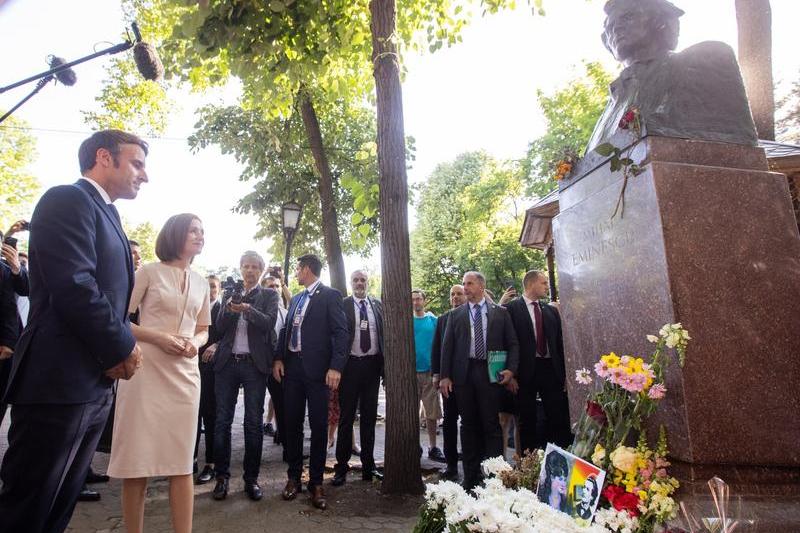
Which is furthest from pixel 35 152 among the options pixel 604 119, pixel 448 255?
pixel 604 119

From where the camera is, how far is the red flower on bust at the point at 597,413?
2393mm

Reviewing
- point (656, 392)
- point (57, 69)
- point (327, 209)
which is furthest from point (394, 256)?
point (327, 209)

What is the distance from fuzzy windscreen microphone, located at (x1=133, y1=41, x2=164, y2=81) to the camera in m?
6.16

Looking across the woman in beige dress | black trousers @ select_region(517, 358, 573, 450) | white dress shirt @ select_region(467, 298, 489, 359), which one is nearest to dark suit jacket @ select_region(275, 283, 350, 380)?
white dress shirt @ select_region(467, 298, 489, 359)

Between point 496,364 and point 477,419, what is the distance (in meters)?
0.62

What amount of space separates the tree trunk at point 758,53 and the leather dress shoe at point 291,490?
8.08 meters

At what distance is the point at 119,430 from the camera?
289 cm

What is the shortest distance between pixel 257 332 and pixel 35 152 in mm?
26247

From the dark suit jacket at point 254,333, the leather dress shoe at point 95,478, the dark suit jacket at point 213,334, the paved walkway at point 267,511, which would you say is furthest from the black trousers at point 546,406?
the leather dress shoe at point 95,478

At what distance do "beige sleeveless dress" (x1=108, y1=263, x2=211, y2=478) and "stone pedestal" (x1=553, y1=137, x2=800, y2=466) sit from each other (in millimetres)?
2589

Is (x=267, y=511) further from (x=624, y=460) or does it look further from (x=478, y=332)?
(x=624, y=460)

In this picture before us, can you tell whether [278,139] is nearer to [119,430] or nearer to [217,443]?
[217,443]

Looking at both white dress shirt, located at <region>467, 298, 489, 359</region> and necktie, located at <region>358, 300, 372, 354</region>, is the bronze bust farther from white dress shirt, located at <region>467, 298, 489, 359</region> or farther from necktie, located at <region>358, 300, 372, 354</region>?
necktie, located at <region>358, 300, 372, 354</region>

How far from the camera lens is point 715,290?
2.46 meters
